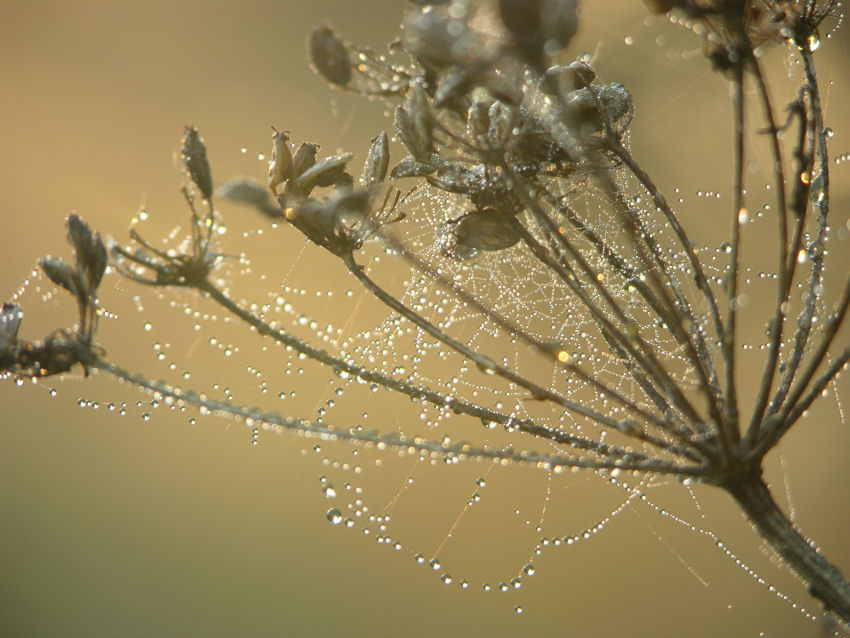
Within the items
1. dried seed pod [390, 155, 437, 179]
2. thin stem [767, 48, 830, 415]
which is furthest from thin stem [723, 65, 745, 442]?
dried seed pod [390, 155, 437, 179]

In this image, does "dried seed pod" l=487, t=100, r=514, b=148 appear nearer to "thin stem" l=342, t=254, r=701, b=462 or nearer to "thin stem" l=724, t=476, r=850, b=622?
"thin stem" l=342, t=254, r=701, b=462

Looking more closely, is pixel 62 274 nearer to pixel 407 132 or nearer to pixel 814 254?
pixel 407 132

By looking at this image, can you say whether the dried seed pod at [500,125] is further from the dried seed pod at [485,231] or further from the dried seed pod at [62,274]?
the dried seed pod at [62,274]

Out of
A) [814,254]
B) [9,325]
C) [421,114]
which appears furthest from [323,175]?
[814,254]

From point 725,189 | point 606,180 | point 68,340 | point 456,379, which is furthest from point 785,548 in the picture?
point 725,189

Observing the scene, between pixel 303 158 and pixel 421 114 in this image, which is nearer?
pixel 421 114
